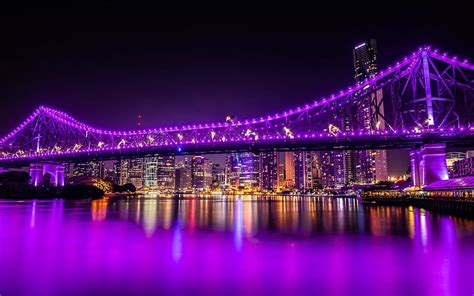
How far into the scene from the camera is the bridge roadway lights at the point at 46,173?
8006 cm

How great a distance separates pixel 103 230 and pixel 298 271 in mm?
14962

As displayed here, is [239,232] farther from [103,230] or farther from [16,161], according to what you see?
[16,161]

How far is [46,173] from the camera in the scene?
8581 cm

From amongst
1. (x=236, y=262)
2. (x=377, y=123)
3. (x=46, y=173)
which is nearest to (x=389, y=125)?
(x=377, y=123)

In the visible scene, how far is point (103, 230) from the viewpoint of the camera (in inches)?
921

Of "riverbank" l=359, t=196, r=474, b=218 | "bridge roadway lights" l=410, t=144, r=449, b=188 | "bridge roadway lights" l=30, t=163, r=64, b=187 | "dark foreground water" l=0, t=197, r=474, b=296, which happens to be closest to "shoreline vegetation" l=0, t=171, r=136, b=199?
"bridge roadway lights" l=30, t=163, r=64, b=187

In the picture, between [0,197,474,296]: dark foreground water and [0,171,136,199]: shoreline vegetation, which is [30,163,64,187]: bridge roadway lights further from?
[0,197,474,296]: dark foreground water

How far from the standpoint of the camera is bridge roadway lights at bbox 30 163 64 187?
8006cm

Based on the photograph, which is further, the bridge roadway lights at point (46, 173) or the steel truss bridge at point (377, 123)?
the bridge roadway lights at point (46, 173)

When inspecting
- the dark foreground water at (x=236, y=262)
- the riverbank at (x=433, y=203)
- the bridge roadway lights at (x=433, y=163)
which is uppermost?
the bridge roadway lights at (x=433, y=163)

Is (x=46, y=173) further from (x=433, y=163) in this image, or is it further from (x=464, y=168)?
(x=464, y=168)

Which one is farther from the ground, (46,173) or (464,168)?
(464,168)

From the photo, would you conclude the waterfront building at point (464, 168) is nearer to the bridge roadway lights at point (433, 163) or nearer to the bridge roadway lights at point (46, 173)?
the bridge roadway lights at point (433, 163)

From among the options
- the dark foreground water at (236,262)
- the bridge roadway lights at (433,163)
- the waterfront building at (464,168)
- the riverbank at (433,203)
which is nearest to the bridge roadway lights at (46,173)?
the riverbank at (433,203)
